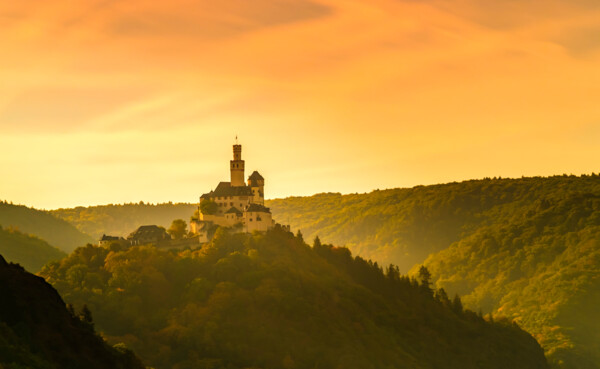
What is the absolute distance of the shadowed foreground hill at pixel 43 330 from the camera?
8888 cm

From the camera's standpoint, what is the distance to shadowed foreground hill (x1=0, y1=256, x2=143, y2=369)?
88875 millimetres

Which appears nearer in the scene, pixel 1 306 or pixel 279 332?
pixel 1 306

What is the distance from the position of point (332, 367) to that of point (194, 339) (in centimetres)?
3125

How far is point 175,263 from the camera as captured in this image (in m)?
199

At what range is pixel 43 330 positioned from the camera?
95125 millimetres

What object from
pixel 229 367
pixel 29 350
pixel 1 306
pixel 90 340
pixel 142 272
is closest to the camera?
pixel 29 350

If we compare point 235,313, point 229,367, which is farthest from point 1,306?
point 235,313

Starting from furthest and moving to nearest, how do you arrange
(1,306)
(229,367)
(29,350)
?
(229,367) → (1,306) → (29,350)

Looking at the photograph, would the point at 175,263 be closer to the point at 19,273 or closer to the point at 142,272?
the point at 142,272

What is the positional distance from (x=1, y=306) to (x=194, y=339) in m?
98.0

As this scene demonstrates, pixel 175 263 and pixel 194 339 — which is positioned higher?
pixel 175 263

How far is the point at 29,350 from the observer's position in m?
87.9

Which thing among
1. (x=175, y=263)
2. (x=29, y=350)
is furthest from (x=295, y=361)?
(x=29, y=350)

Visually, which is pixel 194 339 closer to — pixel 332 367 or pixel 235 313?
pixel 235 313
